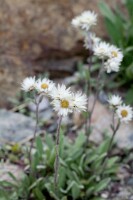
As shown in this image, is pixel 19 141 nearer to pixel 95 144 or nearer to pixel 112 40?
pixel 95 144

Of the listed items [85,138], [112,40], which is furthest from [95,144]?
[112,40]

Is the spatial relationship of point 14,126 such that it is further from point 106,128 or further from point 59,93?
point 59,93

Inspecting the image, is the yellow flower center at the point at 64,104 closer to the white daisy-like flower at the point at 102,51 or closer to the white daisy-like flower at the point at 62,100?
the white daisy-like flower at the point at 62,100

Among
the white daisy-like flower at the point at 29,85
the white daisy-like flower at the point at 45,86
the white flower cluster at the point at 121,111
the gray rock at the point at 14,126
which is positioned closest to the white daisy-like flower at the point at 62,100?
the white daisy-like flower at the point at 45,86

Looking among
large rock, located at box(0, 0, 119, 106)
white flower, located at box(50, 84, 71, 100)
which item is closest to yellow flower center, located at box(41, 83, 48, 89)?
white flower, located at box(50, 84, 71, 100)

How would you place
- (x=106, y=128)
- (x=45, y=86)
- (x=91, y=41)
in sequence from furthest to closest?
(x=106, y=128) → (x=91, y=41) → (x=45, y=86)

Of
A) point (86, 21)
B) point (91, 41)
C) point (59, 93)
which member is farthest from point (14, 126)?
point (59, 93)

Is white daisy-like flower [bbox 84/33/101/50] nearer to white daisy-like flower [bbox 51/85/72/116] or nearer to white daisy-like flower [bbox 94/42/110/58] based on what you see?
white daisy-like flower [bbox 94/42/110/58]
